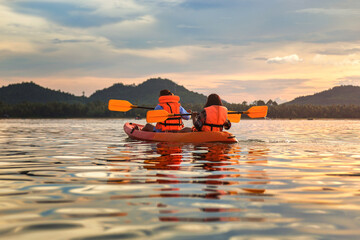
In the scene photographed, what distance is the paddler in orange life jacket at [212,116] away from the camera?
472 inches

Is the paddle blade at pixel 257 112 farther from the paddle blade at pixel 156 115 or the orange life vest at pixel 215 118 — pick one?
the paddle blade at pixel 156 115

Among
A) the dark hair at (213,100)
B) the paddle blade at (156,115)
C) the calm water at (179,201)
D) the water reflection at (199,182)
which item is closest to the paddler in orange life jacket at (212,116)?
the dark hair at (213,100)

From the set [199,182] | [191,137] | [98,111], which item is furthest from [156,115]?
[98,111]

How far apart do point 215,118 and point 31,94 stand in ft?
619

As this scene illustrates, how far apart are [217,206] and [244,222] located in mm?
626

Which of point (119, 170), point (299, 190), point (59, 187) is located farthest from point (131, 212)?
point (119, 170)

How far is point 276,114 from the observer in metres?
101

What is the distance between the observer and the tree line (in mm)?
90938

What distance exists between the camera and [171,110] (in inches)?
542

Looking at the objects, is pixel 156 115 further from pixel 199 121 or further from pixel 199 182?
pixel 199 182

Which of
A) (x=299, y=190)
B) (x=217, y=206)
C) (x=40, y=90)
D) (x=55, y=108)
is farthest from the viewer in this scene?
(x=40, y=90)

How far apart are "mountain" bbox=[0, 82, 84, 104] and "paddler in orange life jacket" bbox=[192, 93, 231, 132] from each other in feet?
584

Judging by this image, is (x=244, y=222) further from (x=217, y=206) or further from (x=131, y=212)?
(x=131, y=212)

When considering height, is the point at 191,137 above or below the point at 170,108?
below
